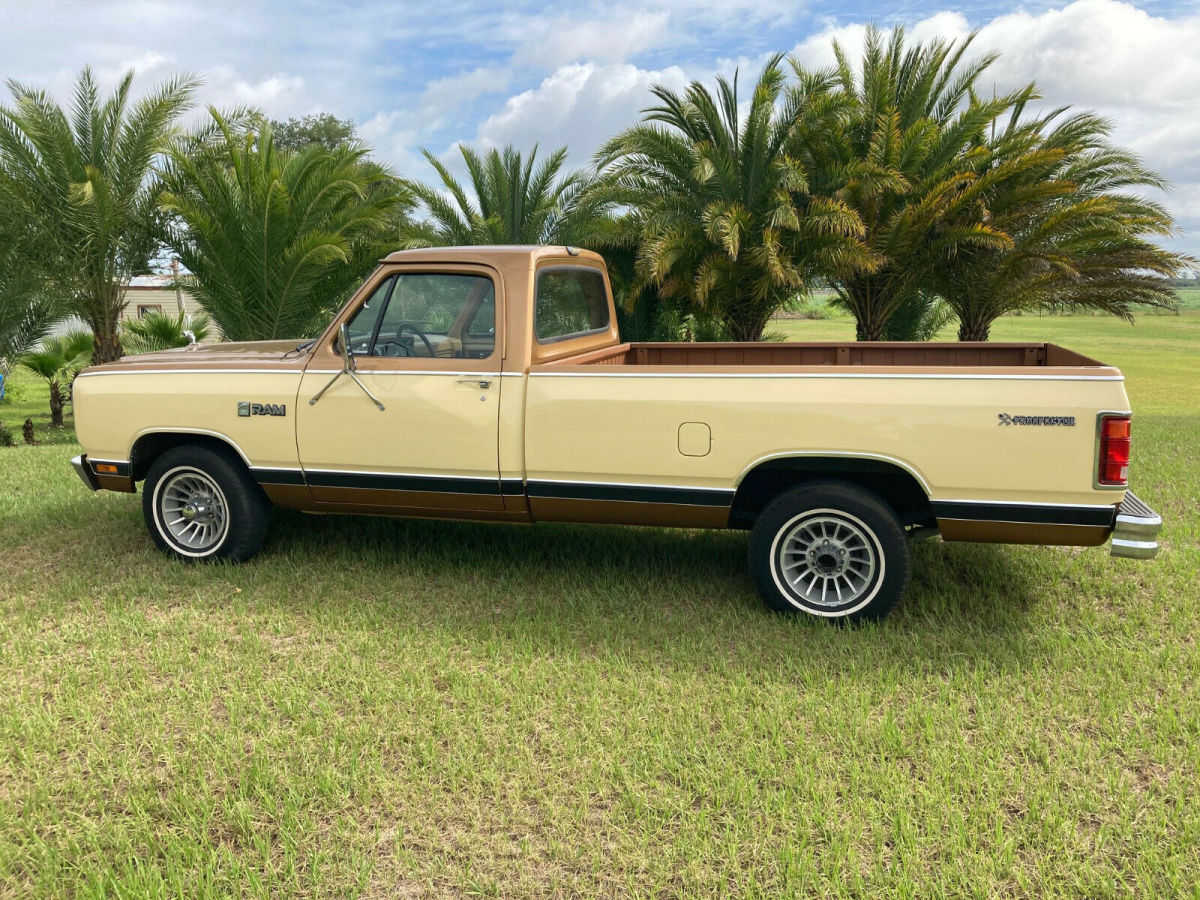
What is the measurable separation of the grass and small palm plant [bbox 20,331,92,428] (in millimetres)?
12907

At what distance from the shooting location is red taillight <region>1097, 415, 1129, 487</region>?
4.16 meters

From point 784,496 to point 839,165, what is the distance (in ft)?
33.7

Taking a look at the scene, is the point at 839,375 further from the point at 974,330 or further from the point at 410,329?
the point at 974,330

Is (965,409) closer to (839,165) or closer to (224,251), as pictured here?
(839,165)

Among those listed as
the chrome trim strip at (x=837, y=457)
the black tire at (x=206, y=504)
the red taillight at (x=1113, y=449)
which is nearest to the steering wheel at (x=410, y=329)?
the black tire at (x=206, y=504)

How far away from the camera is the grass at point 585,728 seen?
294 cm

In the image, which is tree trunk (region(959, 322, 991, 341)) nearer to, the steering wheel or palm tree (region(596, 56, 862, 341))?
palm tree (region(596, 56, 862, 341))

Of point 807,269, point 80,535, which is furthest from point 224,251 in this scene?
point 807,269

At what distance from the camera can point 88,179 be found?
13.2 m

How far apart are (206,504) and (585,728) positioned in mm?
3170

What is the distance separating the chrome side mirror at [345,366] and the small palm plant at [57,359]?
1402 centimetres

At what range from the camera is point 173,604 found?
5098 mm

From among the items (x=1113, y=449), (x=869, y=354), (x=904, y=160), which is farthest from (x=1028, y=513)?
(x=904, y=160)

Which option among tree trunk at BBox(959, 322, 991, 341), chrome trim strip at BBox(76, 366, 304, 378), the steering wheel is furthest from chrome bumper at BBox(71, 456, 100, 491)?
tree trunk at BBox(959, 322, 991, 341)
